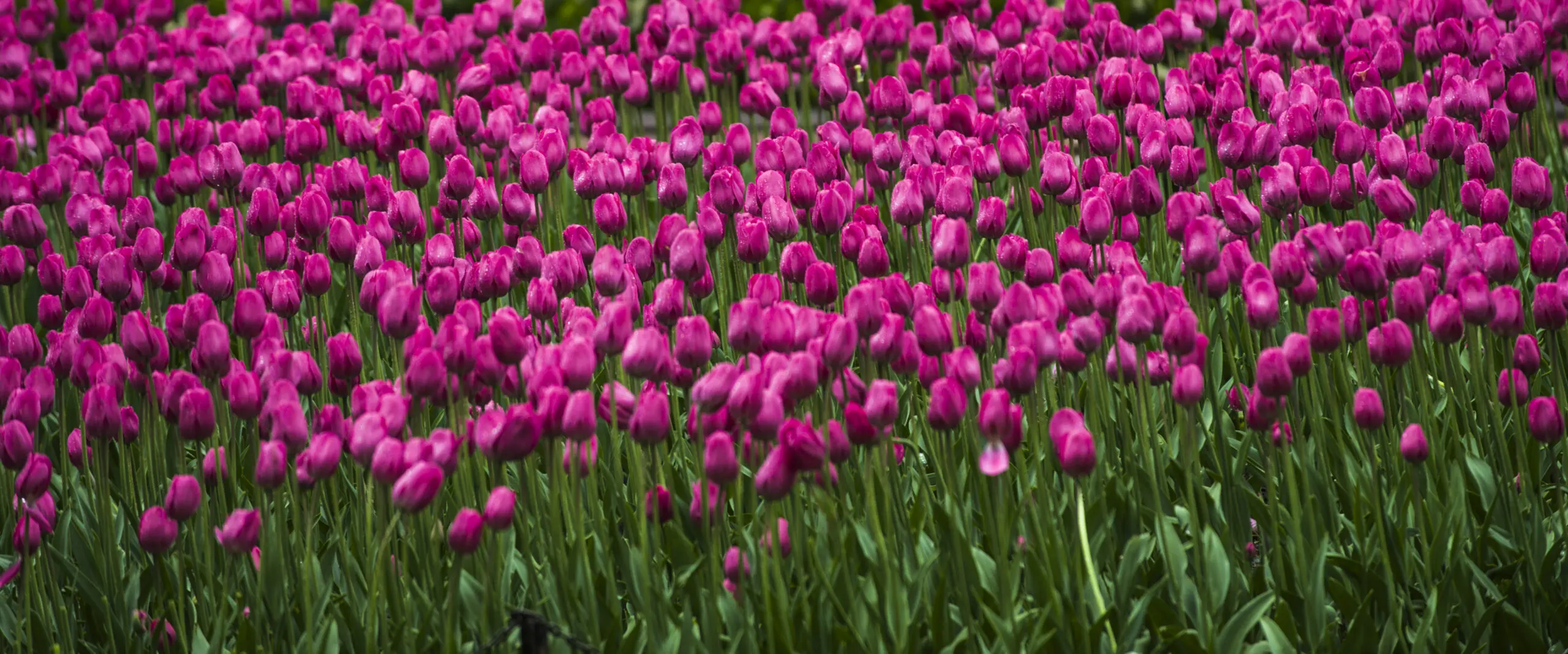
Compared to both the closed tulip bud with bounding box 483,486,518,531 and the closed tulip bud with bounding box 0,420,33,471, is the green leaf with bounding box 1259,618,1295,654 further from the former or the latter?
the closed tulip bud with bounding box 0,420,33,471

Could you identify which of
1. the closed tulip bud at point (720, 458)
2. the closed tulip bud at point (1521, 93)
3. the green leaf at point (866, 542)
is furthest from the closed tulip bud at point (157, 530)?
the closed tulip bud at point (1521, 93)

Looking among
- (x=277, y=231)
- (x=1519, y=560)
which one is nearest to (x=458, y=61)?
(x=277, y=231)

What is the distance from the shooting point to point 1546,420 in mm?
2748

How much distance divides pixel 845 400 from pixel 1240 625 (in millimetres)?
781

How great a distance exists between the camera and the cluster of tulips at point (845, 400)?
8.39 ft

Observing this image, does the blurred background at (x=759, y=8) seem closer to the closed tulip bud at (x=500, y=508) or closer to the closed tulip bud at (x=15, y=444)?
the closed tulip bud at (x=15, y=444)

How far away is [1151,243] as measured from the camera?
13.1 ft

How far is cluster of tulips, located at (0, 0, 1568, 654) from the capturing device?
8.39ft

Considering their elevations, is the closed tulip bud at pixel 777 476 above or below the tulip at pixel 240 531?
above

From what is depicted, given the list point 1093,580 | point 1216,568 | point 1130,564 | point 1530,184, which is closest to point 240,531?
point 1093,580

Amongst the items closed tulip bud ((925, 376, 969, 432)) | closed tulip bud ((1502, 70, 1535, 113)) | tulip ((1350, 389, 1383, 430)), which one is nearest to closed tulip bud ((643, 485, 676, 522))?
closed tulip bud ((925, 376, 969, 432))

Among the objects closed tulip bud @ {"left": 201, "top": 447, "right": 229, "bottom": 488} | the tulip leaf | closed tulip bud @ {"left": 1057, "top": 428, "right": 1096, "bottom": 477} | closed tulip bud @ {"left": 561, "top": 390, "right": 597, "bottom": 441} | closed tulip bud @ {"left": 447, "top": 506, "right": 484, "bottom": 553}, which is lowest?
the tulip leaf

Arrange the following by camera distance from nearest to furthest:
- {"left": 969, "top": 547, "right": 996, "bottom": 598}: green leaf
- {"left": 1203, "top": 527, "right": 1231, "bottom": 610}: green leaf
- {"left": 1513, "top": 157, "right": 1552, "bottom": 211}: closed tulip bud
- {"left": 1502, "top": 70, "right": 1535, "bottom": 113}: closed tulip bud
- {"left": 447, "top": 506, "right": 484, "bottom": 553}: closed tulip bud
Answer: {"left": 447, "top": 506, "right": 484, "bottom": 553}: closed tulip bud
{"left": 1203, "top": 527, "right": 1231, "bottom": 610}: green leaf
{"left": 969, "top": 547, "right": 996, "bottom": 598}: green leaf
{"left": 1513, "top": 157, "right": 1552, "bottom": 211}: closed tulip bud
{"left": 1502, "top": 70, "right": 1535, "bottom": 113}: closed tulip bud

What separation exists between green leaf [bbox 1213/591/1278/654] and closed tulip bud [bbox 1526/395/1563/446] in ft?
1.98
